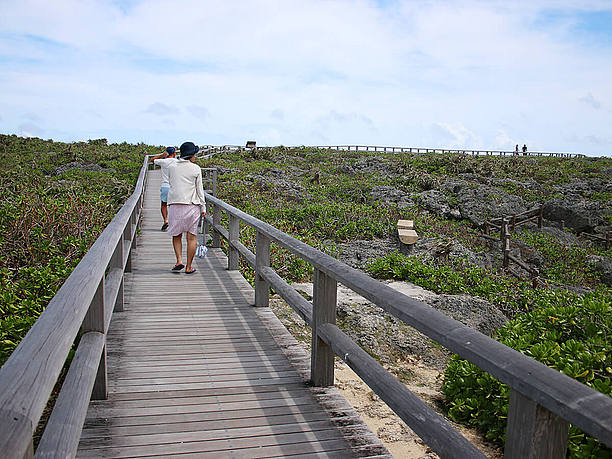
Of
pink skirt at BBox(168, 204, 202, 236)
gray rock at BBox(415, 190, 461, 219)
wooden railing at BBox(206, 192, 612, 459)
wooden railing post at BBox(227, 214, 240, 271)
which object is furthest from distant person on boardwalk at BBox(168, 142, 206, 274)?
gray rock at BBox(415, 190, 461, 219)

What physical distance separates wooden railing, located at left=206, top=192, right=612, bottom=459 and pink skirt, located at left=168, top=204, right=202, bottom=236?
3605 millimetres

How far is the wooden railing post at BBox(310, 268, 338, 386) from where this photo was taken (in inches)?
145

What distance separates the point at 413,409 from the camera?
7.98ft

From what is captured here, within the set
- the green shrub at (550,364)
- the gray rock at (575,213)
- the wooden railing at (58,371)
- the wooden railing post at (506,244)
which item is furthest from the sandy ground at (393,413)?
the gray rock at (575,213)

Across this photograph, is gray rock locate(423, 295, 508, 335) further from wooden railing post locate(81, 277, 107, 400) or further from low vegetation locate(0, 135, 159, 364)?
wooden railing post locate(81, 277, 107, 400)

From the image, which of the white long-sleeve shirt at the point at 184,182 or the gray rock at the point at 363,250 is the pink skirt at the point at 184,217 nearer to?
the white long-sleeve shirt at the point at 184,182

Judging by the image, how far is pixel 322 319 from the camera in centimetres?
374

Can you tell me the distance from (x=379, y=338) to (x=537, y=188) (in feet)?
84.3

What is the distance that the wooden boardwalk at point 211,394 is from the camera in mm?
2953

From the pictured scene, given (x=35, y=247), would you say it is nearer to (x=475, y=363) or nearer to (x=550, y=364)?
(x=550, y=364)

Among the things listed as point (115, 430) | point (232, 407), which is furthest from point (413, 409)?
point (115, 430)

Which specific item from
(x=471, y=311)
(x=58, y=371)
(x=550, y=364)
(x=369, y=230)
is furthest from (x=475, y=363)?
(x=369, y=230)

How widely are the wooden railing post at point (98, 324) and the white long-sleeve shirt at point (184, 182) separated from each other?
3754 millimetres

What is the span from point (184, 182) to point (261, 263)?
1945 millimetres
